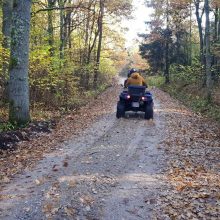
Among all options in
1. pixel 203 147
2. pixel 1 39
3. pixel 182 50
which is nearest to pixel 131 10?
pixel 182 50

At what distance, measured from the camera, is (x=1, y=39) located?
14.8 m

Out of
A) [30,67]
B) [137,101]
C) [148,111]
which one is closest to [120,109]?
[137,101]

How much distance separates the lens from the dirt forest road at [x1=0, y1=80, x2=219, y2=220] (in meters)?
5.79

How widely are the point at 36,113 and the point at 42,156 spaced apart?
238 inches

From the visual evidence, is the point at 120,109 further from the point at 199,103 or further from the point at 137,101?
the point at 199,103

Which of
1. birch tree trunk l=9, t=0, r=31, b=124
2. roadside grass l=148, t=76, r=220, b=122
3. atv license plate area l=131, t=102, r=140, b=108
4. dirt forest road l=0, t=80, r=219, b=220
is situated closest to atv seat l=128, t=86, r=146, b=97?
atv license plate area l=131, t=102, r=140, b=108

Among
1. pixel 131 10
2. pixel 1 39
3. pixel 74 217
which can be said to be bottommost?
pixel 74 217

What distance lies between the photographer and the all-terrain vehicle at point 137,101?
Answer: 1464 cm

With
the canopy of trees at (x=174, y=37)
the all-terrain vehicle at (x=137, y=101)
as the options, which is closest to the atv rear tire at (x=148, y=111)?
the all-terrain vehicle at (x=137, y=101)

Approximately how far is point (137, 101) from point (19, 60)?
199 inches

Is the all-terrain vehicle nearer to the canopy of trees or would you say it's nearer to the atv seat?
the atv seat

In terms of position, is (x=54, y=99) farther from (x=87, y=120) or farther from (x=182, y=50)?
(x=182, y=50)

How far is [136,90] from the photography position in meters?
14.7

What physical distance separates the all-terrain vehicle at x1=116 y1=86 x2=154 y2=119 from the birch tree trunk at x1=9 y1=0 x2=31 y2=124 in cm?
416
